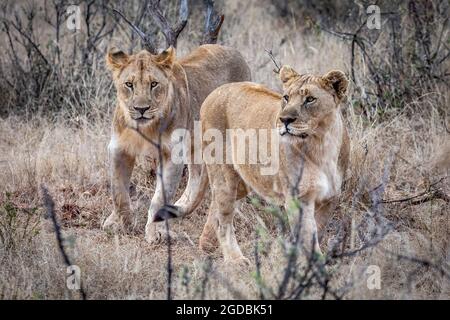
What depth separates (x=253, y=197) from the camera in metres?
5.25

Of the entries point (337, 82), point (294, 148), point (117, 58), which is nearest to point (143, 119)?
point (117, 58)

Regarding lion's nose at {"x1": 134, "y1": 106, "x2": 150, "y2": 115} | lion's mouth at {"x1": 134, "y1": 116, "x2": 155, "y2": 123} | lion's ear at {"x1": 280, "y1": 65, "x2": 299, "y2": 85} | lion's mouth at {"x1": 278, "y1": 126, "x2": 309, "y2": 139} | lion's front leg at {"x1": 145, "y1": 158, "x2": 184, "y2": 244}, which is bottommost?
lion's front leg at {"x1": 145, "y1": 158, "x2": 184, "y2": 244}

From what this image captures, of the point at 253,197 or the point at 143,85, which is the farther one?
the point at 143,85

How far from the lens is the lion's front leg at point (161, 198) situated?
17.7 feet

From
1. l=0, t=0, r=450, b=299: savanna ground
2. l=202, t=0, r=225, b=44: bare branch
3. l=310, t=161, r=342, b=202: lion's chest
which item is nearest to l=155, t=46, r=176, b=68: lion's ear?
l=0, t=0, r=450, b=299: savanna ground

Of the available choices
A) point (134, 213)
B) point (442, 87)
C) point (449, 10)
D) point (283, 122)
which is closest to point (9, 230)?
point (134, 213)

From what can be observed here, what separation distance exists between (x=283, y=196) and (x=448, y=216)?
1.13 meters

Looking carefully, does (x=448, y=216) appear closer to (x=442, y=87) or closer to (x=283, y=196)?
(x=283, y=196)

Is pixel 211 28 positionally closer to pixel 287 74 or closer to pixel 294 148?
pixel 287 74

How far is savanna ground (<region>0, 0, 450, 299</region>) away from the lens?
4227 mm

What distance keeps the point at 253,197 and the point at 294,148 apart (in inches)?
33.2

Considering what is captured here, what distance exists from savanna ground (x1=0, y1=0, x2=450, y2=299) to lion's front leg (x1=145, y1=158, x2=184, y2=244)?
0.11m

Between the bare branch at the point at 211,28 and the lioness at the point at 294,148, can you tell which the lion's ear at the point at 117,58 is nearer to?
the lioness at the point at 294,148

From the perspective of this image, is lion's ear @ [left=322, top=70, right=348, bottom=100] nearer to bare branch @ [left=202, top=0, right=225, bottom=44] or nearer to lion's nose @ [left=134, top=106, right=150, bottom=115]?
lion's nose @ [left=134, top=106, right=150, bottom=115]
